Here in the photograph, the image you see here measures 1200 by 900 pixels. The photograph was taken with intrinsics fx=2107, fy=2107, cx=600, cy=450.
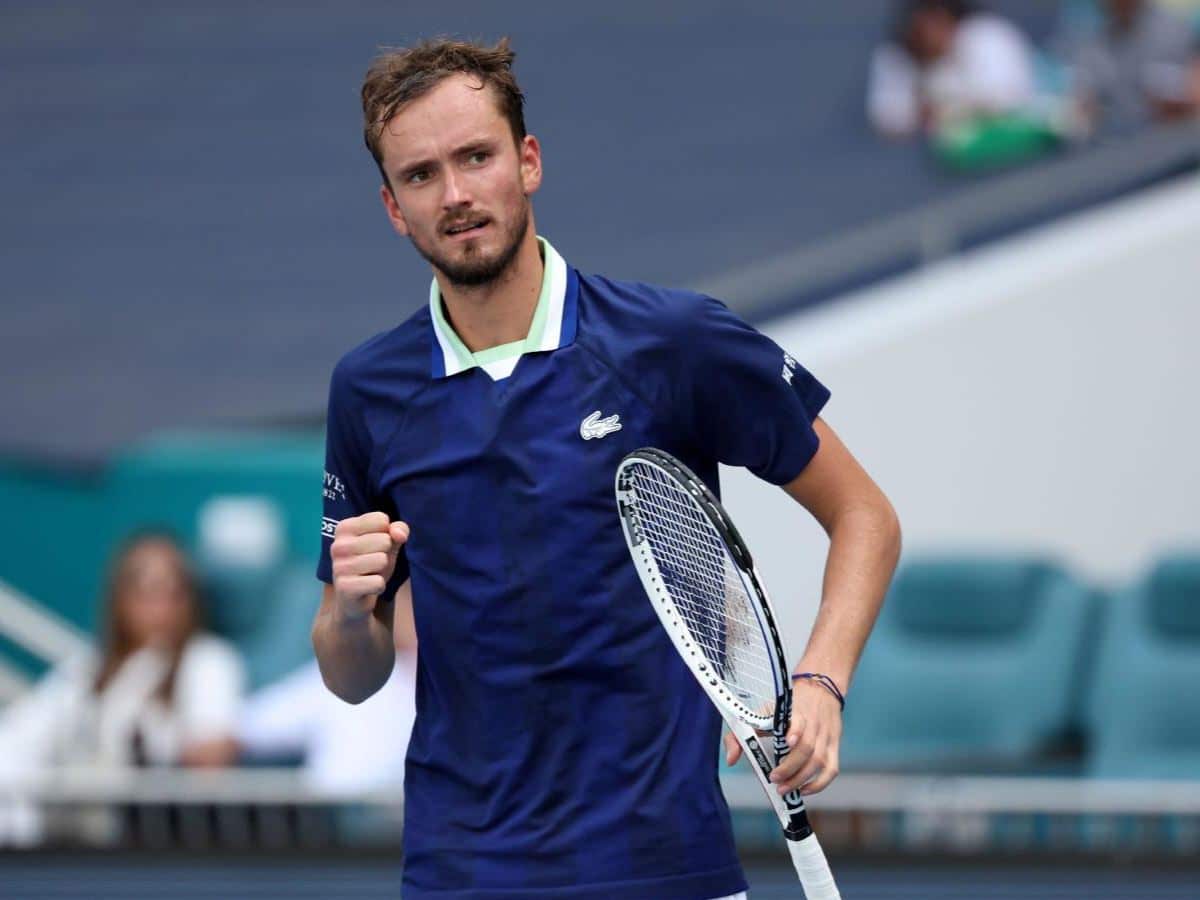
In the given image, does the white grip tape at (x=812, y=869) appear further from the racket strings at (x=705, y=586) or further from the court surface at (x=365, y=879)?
the court surface at (x=365, y=879)

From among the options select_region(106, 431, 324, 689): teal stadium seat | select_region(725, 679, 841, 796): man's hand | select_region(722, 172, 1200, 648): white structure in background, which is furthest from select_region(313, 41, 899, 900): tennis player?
select_region(722, 172, 1200, 648): white structure in background

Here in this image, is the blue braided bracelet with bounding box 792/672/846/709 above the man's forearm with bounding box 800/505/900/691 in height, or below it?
below

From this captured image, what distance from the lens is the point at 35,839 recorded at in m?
5.73

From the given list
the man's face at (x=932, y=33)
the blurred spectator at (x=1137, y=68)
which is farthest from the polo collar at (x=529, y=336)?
the man's face at (x=932, y=33)

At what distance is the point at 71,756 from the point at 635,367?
14.1 feet

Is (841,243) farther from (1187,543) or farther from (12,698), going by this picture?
(12,698)

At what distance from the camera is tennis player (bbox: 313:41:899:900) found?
2.39 metres

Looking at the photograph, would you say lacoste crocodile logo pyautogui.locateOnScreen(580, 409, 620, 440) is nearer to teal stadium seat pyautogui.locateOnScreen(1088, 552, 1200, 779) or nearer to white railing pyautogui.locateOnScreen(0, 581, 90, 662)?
teal stadium seat pyautogui.locateOnScreen(1088, 552, 1200, 779)

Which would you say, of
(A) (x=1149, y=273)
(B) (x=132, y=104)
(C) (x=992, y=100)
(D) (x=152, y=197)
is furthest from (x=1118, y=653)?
(B) (x=132, y=104)

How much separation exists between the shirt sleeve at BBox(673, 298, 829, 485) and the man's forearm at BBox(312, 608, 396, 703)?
46cm

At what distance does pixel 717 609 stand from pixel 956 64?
7256 millimetres

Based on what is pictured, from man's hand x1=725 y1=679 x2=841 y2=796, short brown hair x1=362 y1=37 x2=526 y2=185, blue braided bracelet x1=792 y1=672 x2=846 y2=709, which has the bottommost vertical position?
man's hand x1=725 y1=679 x2=841 y2=796

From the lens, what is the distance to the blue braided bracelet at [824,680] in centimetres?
229

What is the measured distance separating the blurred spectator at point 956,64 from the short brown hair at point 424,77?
698cm
